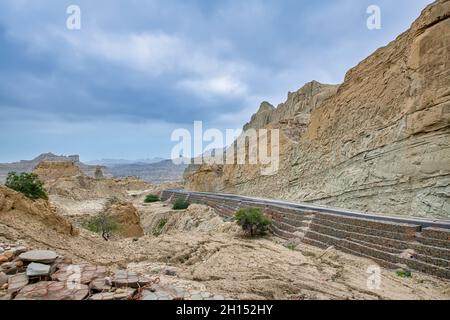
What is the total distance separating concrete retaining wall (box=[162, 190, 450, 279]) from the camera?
9562 millimetres

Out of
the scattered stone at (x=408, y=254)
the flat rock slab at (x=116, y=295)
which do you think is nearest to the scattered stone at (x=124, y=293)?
the flat rock slab at (x=116, y=295)

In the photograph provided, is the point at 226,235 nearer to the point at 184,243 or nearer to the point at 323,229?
the point at 184,243

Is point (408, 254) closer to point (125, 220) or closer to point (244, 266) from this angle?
point (244, 266)

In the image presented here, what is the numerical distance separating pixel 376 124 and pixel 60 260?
21299mm

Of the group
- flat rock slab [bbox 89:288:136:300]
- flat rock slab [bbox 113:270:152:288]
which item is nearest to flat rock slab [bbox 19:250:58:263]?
flat rock slab [bbox 113:270:152:288]

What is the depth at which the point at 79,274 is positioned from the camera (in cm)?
614

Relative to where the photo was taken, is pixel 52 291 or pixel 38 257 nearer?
pixel 52 291

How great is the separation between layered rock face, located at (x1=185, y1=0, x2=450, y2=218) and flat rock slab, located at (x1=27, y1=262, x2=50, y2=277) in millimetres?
17193

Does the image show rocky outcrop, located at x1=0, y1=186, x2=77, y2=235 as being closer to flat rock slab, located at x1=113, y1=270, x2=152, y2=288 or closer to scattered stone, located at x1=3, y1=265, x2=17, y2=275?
scattered stone, located at x1=3, y1=265, x2=17, y2=275

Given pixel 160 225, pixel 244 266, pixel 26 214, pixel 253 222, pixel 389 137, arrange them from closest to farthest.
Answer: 1. pixel 244 266
2. pixel 26 214
3. pixel 253 222
4. pixel 389 137
5. pixel 160 225

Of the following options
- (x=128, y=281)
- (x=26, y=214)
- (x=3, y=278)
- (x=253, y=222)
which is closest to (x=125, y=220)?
(x=253, y=222)

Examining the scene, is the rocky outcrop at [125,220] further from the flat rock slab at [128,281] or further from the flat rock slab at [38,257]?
the flat rock slab at [128,281]

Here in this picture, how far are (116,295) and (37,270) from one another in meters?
1.85

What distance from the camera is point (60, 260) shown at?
6758mm
